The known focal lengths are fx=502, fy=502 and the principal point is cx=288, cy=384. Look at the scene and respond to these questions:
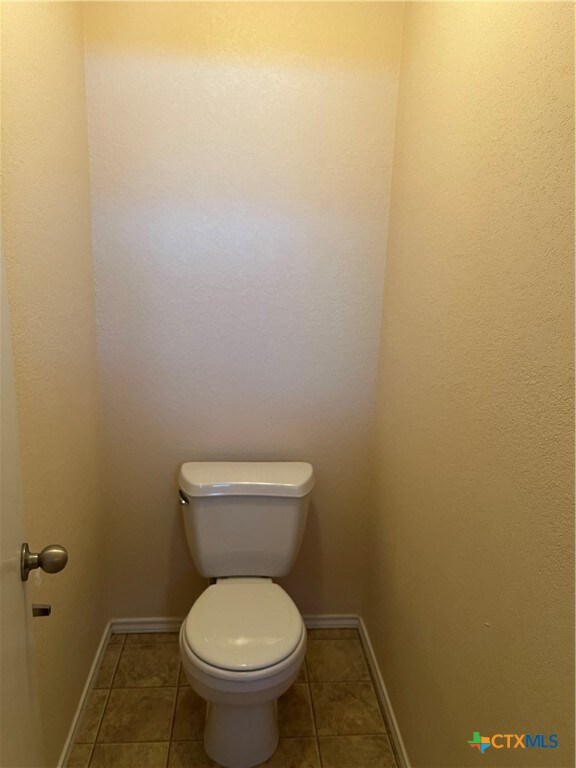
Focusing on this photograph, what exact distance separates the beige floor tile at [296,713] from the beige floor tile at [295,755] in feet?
0.10

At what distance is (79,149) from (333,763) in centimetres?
203

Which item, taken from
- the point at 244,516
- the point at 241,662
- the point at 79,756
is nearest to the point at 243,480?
the point at 244,516

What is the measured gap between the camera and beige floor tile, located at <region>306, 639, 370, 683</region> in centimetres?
185

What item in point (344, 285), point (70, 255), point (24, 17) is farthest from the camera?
point (344, 285)

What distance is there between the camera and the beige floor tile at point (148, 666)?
180cm

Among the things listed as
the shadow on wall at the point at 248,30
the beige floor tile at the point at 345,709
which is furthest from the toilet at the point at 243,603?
the shadow on wall at the point at 248,30

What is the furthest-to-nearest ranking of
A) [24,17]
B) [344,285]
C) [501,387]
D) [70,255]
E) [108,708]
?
[344,285] < [108,708] < [70,255] < [24,17] < [501,387]

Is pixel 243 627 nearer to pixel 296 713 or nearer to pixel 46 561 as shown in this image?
pixel 296 713

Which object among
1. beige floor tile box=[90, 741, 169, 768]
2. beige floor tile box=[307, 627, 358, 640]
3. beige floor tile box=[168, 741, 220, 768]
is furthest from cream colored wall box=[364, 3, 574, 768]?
beige floor tile box=[90, 741, 169, 768]

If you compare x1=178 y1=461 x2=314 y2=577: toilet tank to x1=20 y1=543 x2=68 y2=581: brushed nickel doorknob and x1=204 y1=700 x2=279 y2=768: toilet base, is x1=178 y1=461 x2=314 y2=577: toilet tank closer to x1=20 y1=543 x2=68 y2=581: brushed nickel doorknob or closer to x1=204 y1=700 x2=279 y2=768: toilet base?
x1=204 y1=700 x2=279 y2=768: toilet base

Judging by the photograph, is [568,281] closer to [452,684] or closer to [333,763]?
[452,684]

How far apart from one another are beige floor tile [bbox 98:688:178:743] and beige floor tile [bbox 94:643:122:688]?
6 cm

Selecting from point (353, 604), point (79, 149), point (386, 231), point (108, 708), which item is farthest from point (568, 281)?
point (108, 708)

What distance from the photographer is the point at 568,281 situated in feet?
2.47
